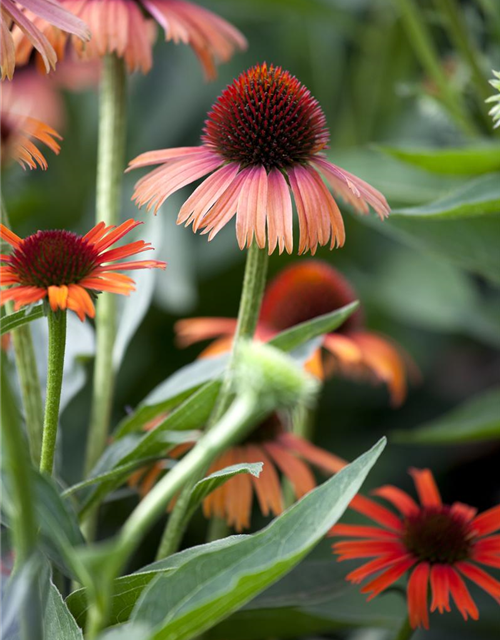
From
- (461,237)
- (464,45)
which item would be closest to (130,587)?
(461,237)

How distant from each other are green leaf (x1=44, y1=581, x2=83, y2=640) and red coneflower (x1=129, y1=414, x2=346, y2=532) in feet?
0.44

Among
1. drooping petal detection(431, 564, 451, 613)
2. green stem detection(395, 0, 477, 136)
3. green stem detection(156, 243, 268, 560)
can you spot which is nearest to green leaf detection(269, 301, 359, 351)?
green stem detection(156, 243, 268, 560)

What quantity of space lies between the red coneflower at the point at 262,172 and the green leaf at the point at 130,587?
130mm

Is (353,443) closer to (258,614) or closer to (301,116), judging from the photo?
(258,614)

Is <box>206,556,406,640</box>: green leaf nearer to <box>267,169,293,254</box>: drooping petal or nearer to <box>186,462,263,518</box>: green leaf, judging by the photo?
<box>186,462,263,518</box>: green leaf

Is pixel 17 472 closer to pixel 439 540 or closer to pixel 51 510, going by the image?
pixel 51 510

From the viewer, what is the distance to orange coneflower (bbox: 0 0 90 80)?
1.16ft

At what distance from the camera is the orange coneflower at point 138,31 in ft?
1.48

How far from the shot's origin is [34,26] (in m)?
0.36

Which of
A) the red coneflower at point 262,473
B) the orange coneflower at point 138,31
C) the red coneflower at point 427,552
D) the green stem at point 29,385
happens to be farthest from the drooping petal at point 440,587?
the orange coneflower at point 138,31

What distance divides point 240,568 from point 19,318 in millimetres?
133

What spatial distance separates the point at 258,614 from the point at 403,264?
737mm

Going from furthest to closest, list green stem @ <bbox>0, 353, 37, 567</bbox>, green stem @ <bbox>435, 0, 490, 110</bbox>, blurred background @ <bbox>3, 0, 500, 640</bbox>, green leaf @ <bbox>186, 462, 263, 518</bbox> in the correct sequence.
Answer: blurred background @ <bbox>3, 0, 500, 640</bbox>, green stem @ <bbox>435, 0, 490, 110</bbox>, green leaf @ <bbox>186, 462, 263, 518</bbox>, green stem @ <bbox>0, 353, 37, 567</bbox>

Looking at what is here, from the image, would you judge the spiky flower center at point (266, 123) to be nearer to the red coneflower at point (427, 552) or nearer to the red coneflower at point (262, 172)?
the red coneflower at point (262, 172)
